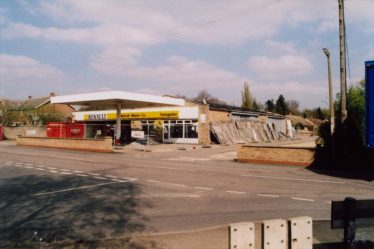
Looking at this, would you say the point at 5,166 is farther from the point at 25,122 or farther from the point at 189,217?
the point at 25,122

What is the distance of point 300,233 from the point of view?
4.79 m

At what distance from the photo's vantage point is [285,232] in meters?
4.66

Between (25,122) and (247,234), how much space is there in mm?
55879

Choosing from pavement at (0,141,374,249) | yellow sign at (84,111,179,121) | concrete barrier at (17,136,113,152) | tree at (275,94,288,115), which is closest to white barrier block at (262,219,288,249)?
pavement at (0,141,374,249)

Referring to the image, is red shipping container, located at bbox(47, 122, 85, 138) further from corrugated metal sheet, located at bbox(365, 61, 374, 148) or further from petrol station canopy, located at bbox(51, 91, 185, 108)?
corrugated metal sheet, located at bbox(365, 61, 374, 148)

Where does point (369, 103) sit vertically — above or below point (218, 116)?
below

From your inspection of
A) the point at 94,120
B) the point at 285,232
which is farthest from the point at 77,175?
the point at 94,120

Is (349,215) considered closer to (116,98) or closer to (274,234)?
(274,234)

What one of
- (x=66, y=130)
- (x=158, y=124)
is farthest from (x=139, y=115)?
(x=66, y=130)

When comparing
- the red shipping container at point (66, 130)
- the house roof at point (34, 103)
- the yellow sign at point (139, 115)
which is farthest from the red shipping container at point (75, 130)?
the house roof at point (34, 103)

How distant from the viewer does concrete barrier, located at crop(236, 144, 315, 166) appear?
19.4 meters

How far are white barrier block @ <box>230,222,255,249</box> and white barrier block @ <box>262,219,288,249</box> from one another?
0.25 meters

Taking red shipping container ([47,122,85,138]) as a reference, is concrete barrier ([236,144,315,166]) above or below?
below

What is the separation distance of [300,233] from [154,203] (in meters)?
5.76
